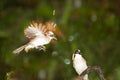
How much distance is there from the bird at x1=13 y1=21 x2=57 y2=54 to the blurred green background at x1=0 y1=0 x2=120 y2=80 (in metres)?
0.78

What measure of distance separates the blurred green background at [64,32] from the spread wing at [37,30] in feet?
2.54

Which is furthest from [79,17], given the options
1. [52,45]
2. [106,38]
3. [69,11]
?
[52,45]

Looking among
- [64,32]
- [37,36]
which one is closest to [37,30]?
[37,36]

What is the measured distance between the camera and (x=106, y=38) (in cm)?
192

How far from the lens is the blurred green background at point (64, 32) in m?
1.72

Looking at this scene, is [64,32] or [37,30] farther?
[64,32]

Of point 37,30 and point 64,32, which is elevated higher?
point 64,32

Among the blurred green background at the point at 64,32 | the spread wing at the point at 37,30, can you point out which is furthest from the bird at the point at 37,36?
the blurred green background at the point at 64,32

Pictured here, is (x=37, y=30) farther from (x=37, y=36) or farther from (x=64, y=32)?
(x=64, y=32)

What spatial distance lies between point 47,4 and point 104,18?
0.84 ft

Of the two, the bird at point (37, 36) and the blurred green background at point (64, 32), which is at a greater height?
the blurred green background at point (64, 32)

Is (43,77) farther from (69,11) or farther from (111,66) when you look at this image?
(69,11)

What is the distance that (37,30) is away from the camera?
0.71 meters

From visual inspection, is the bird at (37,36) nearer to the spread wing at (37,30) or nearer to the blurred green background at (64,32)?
the spread wing at (37,30)
